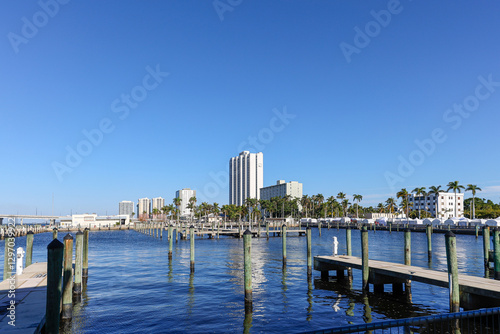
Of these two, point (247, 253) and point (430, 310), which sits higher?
point (247, 253)

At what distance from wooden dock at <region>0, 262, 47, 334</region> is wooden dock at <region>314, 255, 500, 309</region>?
17.0m

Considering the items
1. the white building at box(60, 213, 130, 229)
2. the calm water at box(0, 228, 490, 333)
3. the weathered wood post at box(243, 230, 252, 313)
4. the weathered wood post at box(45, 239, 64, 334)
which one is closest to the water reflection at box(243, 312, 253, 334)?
the calm water at box(0, 228, 490, 333)

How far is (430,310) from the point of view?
1916 cm

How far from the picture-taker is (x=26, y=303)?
1452cm

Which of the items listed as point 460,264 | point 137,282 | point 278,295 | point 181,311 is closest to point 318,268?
point 278,295

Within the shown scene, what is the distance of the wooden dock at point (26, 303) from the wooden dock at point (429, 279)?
55.9ft

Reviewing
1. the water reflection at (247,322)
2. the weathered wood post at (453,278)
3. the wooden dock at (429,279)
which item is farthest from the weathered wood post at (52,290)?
the wooden dock at (429,279)

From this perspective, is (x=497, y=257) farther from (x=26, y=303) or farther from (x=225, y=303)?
(x=26, y=303)

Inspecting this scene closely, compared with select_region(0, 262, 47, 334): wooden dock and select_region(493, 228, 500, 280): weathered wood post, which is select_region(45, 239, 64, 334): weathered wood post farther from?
select_region(493, 228, 500, 280): weathered wood post

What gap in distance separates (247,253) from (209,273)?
13.7 m

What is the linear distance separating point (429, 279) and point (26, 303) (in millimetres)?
18260

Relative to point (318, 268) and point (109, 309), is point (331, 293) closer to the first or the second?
point (318, 268)

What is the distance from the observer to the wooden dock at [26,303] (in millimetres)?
11570

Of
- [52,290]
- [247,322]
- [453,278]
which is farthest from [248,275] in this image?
[52,290]
